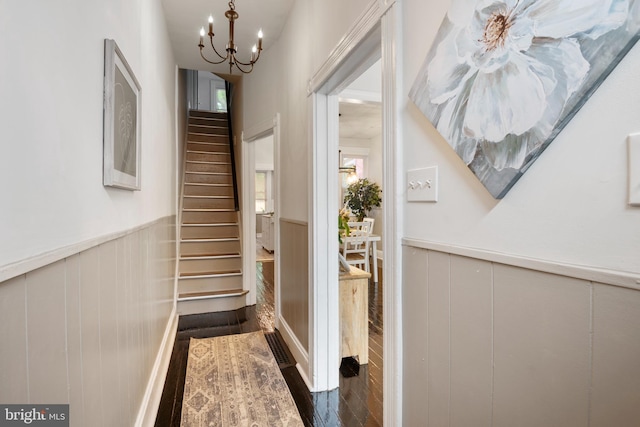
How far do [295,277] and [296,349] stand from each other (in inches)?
22.1

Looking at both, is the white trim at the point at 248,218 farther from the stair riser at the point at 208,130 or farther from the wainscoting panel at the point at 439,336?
the wainscoting panel at the point at 439,336

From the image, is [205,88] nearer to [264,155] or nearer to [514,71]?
[264,155]

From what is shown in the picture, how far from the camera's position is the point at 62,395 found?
772 millimetres

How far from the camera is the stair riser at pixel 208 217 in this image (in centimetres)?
434

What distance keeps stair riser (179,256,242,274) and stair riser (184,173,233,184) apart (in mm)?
1610

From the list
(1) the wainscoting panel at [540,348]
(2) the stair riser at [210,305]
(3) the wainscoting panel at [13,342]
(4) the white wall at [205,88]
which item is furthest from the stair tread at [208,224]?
(4) the white wall at [205,88]

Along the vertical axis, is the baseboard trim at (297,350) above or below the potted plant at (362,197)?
below

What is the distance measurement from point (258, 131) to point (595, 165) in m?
3.15

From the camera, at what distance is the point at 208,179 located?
199 inches

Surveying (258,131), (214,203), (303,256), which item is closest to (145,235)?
(303,256)

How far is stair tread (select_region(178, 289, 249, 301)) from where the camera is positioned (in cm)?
347

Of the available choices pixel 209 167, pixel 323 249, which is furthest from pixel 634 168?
pixel 209 167

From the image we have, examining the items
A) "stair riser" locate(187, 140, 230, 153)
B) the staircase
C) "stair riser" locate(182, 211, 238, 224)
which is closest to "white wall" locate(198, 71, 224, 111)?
the staircase

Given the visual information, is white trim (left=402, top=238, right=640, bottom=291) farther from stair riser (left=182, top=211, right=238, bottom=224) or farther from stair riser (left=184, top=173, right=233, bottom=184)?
stair riser (left=184, top=173, right=233, bottom=184)
